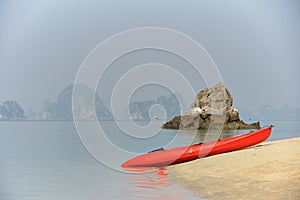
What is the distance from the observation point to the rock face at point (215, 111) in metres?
64.5

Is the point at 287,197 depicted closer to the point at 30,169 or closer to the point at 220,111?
the point at 30,169

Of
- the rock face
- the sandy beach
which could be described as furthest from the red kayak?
the rock face

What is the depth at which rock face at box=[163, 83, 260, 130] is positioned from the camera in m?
64.5

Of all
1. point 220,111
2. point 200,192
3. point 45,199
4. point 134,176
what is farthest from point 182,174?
point 220,111

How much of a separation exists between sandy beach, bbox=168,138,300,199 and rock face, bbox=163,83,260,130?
46.9 meters

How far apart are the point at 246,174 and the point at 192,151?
5153mm

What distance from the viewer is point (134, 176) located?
55.1ft

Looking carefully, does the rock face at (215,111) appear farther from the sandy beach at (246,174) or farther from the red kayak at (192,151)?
the sandy beach at (246,174)

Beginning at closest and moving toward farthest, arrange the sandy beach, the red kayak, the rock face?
1. the sandy beach
2. the red kayak
3. the rock face

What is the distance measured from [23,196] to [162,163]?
7.16 meters

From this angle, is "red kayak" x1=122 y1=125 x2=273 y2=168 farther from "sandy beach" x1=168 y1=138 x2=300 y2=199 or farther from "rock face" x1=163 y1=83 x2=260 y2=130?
"rock face" x1=163 y1=83 x2=260 y2=130

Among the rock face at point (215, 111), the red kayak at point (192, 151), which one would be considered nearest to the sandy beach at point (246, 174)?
the red kayak at point (192, 151)

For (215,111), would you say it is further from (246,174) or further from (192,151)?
(246,174)

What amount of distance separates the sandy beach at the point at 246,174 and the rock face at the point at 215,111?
4689cm
